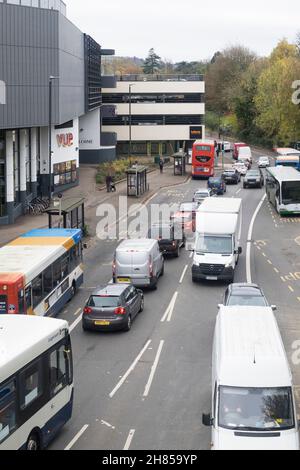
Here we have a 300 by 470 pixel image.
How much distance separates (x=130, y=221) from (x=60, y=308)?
22.8 m

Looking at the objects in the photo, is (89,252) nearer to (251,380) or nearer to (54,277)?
(54,277)

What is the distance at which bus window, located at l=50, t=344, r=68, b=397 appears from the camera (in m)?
15.5

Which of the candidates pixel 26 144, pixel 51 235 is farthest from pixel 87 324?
pixel 26 144

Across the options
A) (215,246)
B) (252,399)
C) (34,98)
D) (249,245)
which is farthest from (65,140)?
(252,399)

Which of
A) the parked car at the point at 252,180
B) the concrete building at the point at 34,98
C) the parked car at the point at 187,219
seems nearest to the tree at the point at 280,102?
the parked car at the point at 252,180

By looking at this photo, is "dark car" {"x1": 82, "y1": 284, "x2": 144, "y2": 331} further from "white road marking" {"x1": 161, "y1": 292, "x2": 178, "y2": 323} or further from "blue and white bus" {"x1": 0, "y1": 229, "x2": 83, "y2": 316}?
"white road marking" {"x1": 161, "y1": 292, "x2": 178, "y2": 323}

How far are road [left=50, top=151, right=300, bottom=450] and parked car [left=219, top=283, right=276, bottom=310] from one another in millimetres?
1407

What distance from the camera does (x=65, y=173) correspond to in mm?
60781

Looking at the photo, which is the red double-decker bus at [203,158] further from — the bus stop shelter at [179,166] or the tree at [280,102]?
the tree at [280,102]

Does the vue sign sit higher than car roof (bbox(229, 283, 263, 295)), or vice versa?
the vue sign

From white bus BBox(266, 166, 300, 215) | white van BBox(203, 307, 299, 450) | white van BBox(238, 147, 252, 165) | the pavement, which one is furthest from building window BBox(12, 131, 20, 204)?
white van BBox(238, 147, 252, 165)

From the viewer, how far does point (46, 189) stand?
56219 millimetres

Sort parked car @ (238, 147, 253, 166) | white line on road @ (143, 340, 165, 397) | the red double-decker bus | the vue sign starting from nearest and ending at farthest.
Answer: white line on road @ (143, 340, 165, 397) → the vue sign → the red double-decker bus → parked car @ (238, 147, 253, 166)

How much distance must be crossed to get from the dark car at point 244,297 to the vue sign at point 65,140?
3668cm
